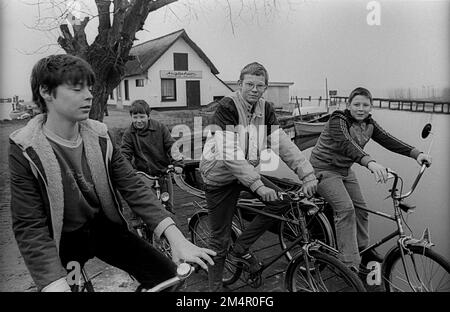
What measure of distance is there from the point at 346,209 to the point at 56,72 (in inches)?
75.5

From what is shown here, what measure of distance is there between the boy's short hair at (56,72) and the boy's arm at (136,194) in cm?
32

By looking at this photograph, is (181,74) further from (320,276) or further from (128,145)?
(320,276)

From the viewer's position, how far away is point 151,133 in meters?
3.22

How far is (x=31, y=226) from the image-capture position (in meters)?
1.21

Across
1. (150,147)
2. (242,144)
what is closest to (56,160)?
(242,144)

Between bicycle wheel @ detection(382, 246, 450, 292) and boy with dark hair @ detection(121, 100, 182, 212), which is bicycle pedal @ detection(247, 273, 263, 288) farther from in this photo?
boy with dark hair @ detection(121, 100, 182, 212)

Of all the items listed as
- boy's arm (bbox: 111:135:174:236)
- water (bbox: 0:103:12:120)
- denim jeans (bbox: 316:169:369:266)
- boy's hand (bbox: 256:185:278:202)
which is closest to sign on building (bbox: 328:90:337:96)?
denim jeans (bbox: 316:169:369:266)

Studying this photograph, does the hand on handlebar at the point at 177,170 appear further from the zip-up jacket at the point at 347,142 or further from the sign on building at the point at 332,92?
the sign on building at the point at 332,92

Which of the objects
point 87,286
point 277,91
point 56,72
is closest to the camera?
point 56,72

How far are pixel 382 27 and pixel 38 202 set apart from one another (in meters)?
2.35

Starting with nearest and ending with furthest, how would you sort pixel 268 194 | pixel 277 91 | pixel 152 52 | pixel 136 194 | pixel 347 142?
pixel 136 194, pixel 268 194, pixel 347 142, pixel 277 91, pixel 152 52

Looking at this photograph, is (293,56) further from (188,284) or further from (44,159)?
(44,159)

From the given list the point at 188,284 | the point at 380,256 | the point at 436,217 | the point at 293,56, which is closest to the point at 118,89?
the point at 293,56

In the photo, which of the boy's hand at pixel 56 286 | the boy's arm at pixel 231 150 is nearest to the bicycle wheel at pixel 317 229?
the boy's arm at pixel 231 150
